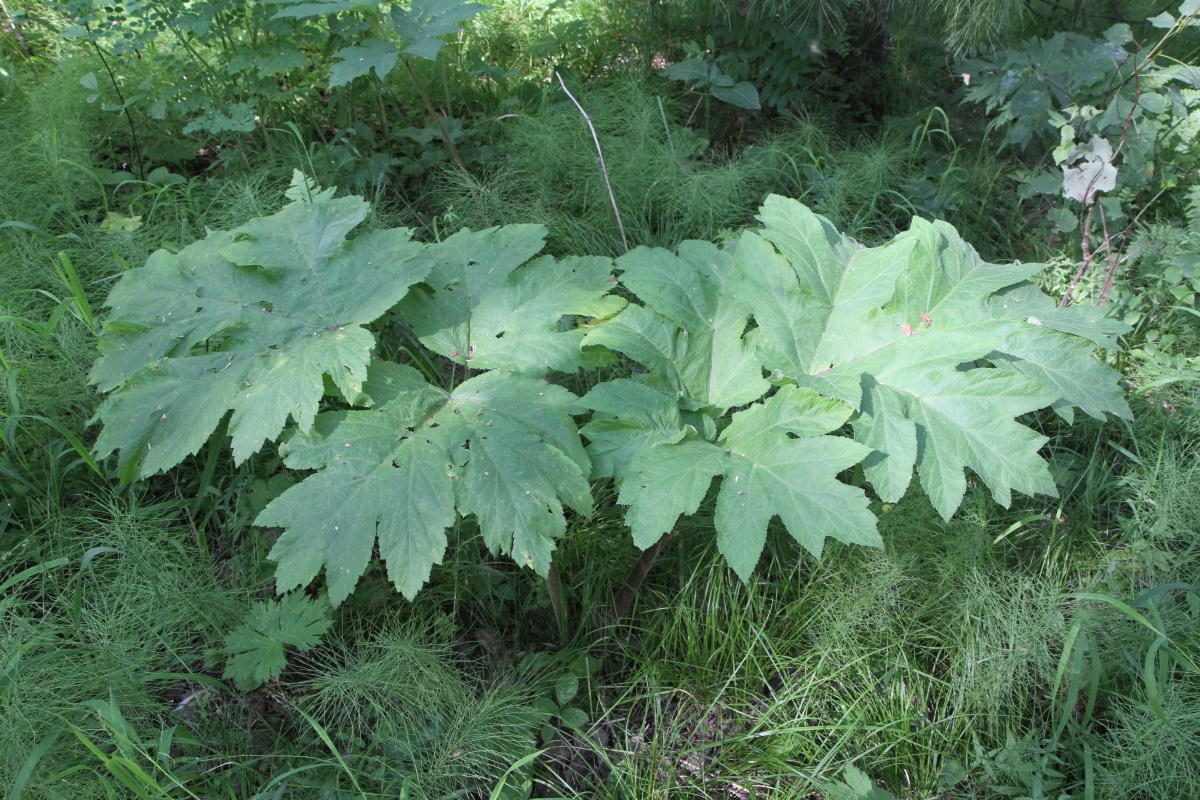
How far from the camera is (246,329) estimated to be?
1.77 m

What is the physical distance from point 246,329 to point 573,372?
0.72 m

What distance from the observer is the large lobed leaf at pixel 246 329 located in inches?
65.1

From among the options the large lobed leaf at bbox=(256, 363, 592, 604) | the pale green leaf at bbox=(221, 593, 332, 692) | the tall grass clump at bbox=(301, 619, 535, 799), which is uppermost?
the large lobed leaf at bbox=(256, 363, 592, 604)

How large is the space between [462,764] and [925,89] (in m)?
3.32

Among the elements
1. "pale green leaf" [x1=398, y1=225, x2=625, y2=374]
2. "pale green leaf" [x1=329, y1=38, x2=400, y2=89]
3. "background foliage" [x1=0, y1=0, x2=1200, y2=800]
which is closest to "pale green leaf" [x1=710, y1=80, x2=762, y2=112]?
"background foliage" [x1=0, y1=0, x2=1200, y2=800]

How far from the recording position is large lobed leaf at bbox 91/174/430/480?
1.65 m

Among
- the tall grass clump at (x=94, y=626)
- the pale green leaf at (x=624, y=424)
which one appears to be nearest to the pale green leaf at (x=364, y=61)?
the tall grass clump at (x=94, y=626)

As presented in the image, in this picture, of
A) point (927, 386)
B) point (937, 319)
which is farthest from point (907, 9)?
point (927, 386)

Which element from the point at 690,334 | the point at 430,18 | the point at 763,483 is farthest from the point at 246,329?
the point at 430,18

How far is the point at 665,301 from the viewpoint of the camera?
180 cm

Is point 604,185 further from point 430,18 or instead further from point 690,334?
point 690,334

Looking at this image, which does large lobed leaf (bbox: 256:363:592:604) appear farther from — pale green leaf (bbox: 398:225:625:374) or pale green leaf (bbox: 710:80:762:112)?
pale green leaf (bbox: 710:80:762:112)

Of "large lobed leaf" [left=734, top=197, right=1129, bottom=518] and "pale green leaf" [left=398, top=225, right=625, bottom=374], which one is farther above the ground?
"pale green leaf" [left=398, top=225, right=625, bottom=374]

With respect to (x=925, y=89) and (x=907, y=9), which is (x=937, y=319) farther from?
(x=925, y=89)
